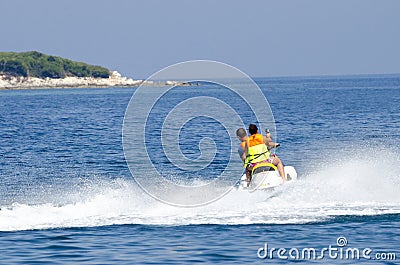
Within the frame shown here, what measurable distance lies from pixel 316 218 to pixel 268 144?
2767 mm

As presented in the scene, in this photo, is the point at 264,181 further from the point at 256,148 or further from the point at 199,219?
the point at 199,219

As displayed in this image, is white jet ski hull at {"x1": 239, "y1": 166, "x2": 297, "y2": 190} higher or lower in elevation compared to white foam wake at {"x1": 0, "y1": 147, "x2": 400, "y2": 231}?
higher

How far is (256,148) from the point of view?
18969mm

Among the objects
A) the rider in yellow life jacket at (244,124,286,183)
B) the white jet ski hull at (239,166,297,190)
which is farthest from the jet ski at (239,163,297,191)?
the rider in yellow life jacket at (244,124,286,183)

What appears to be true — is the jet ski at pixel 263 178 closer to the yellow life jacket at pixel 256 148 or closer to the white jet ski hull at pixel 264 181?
the white jet ski hull at pixel 264 181

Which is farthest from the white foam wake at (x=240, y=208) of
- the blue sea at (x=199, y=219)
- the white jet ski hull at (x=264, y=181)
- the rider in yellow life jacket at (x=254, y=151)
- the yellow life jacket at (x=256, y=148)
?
the yellow life jacket at (x=256, y=148)

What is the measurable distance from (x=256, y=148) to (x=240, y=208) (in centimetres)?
162

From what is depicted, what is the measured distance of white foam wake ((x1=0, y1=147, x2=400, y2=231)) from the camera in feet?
56.8

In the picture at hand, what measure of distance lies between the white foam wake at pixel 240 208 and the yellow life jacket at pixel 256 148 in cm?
89

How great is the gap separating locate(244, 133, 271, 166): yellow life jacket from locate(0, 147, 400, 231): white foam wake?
2.93 ft

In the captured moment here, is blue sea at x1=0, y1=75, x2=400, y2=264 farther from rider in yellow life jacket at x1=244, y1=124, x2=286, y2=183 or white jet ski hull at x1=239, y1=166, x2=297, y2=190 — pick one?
rider in yellow life jacket at x1=244, y1=124, x2=286, y2=183

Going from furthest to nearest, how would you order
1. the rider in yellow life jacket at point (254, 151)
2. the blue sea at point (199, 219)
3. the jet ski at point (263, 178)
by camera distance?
1. the jet ski at point (263, 178)
2. the rider in yellow life jacket at point (254, 151)
3. the blue sea at point (199, 219)

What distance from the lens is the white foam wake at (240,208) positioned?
682 inches

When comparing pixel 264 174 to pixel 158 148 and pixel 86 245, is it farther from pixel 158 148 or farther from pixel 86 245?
pixel 158 148
